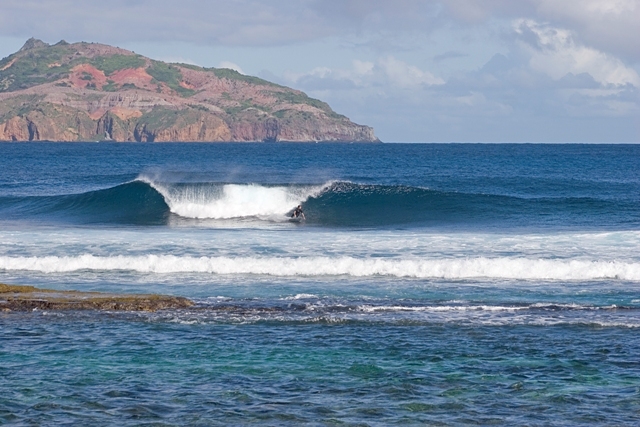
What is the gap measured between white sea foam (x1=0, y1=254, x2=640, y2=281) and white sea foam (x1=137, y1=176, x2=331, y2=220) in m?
13.5

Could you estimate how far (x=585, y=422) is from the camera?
9.62 meters

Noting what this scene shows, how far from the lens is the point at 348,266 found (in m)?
20.6

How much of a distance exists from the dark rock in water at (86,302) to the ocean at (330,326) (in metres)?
0.37

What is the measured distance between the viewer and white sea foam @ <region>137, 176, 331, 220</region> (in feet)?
117

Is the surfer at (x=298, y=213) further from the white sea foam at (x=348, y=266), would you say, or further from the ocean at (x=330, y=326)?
the white sea foam at (x=348, y=266)

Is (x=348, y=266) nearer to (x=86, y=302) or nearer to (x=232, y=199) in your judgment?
(x=86, y=302)

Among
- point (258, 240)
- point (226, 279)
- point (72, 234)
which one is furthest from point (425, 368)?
point (72, 234)

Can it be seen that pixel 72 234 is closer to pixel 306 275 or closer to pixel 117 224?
pixel 117 224

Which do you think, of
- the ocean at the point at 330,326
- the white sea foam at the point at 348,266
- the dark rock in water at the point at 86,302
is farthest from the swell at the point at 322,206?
the dark rock in water at the point at 86,302

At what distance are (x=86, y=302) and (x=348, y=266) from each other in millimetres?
7186

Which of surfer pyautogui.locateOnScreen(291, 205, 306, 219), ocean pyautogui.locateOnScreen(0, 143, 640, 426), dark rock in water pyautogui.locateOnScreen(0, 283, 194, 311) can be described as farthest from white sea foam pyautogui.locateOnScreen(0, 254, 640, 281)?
surfer pyautogui.locateOnScreen(291, 205, 306, 219)

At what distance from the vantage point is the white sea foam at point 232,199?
3581 centimetres

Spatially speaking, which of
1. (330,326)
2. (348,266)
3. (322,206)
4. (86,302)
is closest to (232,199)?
(322,206)

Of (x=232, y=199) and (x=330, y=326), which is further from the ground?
(x=232, y=199)
